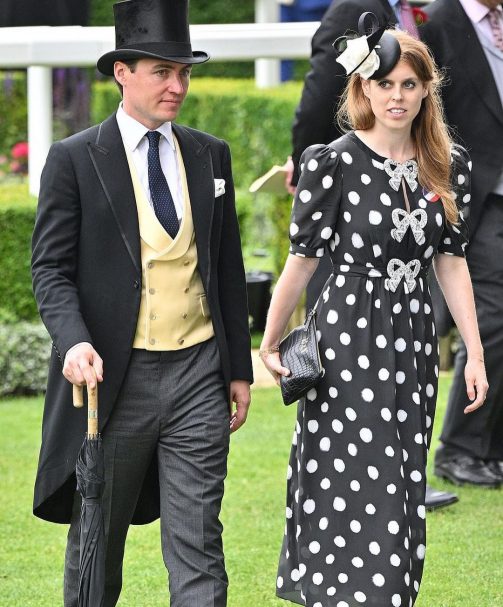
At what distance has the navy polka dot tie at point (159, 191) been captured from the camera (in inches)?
176

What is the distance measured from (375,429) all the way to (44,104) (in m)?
5.44

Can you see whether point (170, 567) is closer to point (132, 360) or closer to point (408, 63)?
point (132, 360)

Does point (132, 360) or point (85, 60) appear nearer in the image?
point (132, 360)

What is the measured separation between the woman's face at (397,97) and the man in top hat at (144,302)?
53cm

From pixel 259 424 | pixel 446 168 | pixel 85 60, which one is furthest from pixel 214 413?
pixel 85 60

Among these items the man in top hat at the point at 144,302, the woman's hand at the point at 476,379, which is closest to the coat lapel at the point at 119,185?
the man in top hat at the point at 144,302

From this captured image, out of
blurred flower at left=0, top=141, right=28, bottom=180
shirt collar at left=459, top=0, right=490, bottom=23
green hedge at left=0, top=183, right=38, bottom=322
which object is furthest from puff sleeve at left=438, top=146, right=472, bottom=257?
blurred flower at left=0, top=141, right=28, bottom=180

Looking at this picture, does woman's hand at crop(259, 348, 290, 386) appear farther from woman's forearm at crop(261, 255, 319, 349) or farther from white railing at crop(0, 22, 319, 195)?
white railing at crop(0, 22, 319, 195)

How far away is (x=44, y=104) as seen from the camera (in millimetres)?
9578

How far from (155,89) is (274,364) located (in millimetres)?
902

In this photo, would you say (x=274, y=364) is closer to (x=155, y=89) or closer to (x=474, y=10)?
(x=155, y=89)

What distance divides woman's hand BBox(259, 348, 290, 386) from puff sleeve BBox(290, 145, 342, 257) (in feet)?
1.17

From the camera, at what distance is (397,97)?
4625 mm

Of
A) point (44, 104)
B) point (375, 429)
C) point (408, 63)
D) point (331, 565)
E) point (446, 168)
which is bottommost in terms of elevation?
point (331, 565)
